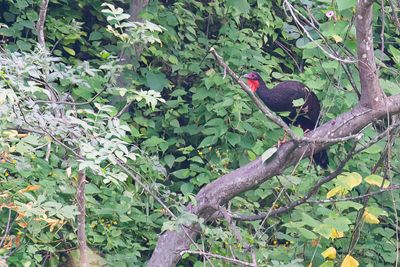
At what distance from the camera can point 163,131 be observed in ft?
21.3

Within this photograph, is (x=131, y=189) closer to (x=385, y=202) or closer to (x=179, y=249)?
(x=179, y=249)

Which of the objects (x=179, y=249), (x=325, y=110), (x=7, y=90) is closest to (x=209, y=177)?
(x=325, y=110)

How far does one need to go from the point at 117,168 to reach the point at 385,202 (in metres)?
2.11

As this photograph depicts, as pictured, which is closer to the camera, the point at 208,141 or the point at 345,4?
the point at 345,4

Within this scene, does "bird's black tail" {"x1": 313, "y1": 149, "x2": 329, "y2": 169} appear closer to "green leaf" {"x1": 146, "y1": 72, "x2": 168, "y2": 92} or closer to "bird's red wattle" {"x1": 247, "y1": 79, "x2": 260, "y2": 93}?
"bird's red wattle" {"x1": 247, "y1": 79, "x2": 260, "y2": 93}

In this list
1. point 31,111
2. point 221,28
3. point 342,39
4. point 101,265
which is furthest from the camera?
point 221,28

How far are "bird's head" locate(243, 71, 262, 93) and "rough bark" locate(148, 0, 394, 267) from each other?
1.64 meters

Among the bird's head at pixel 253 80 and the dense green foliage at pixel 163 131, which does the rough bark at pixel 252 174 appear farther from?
the bird's head at pixel 253 80

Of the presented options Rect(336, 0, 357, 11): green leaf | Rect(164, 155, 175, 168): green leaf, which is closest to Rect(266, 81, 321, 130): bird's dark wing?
Rect(164, 155, 175, 168): green leaf

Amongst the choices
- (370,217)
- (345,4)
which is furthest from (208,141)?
(345,4)

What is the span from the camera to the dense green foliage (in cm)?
401

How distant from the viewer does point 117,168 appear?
4379mm

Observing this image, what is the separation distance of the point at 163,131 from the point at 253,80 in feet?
3.14

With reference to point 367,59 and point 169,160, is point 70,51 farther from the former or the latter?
point 367,59
